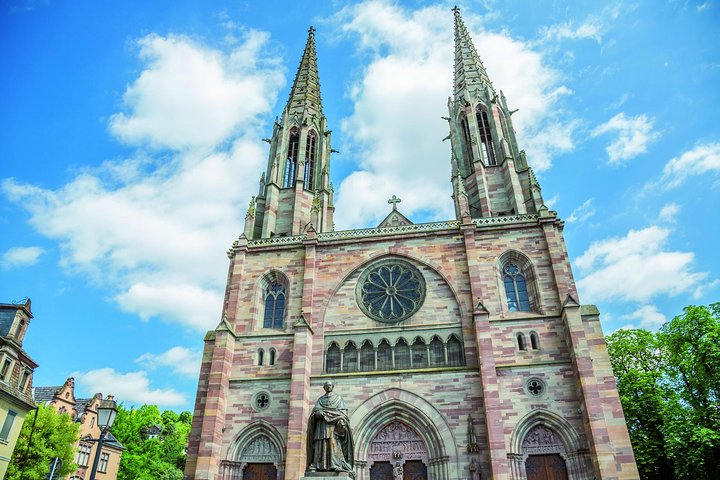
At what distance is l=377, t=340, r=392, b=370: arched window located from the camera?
884 inches

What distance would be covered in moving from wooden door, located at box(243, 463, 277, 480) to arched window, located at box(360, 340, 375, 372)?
5550 mm

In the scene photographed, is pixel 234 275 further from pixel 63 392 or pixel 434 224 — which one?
pixel 63 392

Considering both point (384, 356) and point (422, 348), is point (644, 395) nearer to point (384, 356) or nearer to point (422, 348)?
point (422, 348)

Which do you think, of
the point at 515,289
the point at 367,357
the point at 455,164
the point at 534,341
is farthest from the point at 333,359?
the point at 455,164

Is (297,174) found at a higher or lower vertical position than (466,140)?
lower

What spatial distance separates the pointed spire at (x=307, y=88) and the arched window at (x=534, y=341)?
787 inches

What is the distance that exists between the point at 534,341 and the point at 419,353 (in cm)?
491

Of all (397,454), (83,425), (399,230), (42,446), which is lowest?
(397,454)

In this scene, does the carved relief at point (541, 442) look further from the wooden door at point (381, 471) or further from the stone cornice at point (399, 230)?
the stone cornice at point (399, 230)

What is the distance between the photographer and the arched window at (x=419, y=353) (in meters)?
22.2

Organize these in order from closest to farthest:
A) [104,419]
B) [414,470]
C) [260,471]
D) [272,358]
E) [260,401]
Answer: [104,419] → [414,470] → [260,471] → [260,401] → [272,358]

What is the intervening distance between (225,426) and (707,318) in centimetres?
2282

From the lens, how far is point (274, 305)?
2542 cm

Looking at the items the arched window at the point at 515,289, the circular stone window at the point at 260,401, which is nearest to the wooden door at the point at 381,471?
the circular stone window at the point at 260,401
